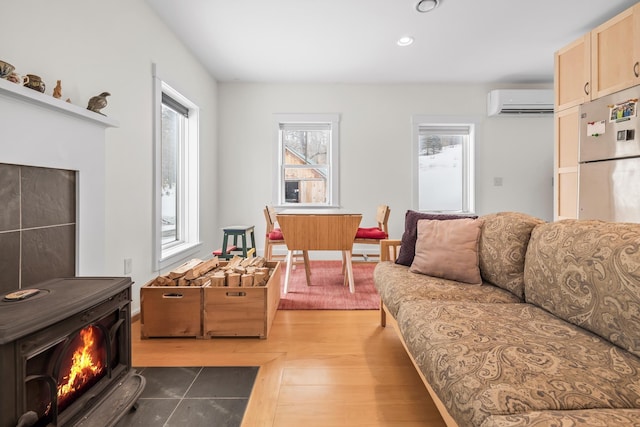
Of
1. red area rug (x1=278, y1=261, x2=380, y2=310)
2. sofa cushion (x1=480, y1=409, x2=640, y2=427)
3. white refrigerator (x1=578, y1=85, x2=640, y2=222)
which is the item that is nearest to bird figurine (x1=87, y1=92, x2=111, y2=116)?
red area rug (x1=278, y1=261, x2=380, y2=310)

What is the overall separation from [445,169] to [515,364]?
4.25 metres

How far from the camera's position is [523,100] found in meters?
4.30

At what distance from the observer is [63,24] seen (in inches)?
67.0

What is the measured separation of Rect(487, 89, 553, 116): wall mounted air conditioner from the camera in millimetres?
4293

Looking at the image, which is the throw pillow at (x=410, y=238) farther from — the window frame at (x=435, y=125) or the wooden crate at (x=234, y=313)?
the window frame at (x=435, y=125)

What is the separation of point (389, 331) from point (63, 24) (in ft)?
8.56

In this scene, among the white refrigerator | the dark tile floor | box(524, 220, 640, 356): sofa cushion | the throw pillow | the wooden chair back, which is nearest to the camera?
box(524, 220, 640, 356): sofa cushion

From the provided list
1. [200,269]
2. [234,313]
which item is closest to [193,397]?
[234,313]

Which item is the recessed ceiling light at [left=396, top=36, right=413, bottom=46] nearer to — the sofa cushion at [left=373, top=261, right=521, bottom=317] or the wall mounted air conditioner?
the wall mounted air conditioner

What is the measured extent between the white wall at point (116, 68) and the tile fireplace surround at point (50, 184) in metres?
0.12

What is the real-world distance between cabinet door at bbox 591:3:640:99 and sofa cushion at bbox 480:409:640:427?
2738 mm

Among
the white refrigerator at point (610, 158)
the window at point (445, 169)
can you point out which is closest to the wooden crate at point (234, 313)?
the white refrigerator at point (610, 158)

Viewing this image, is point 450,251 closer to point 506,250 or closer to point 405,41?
point 506,250

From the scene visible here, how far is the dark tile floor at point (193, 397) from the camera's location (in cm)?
128
